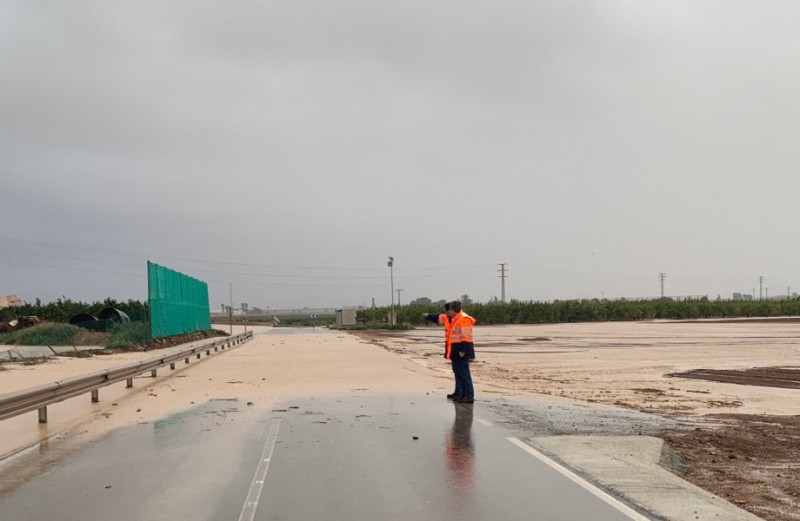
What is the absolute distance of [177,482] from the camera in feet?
23.9

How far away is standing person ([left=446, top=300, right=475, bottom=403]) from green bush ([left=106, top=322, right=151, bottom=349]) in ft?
77.0

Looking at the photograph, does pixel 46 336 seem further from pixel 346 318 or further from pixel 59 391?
pixel 346 318

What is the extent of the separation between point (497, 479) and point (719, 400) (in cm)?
935

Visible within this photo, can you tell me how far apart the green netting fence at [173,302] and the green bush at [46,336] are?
15.2 feet

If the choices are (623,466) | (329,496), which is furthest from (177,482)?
(623,466)

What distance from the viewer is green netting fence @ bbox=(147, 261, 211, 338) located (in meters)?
34.3

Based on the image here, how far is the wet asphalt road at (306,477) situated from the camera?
245 inches

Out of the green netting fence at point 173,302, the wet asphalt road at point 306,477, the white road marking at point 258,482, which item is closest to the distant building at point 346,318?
the green netting fence at point 173,302

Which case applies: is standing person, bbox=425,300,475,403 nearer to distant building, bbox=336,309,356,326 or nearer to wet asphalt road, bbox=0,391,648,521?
A: wet asphalt road, bbox=0,391,648,521

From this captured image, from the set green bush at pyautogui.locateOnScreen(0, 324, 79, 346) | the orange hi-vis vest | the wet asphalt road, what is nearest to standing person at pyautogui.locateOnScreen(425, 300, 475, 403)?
the orange hi-vis vest

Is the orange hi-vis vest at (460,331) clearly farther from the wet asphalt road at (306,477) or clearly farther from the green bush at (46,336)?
the green bush at (46,336)

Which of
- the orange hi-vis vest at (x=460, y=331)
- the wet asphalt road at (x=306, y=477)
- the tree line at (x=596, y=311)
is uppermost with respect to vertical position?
the orange hi-vis vest at (x=460, y=331)

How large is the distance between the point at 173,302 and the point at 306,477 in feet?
112

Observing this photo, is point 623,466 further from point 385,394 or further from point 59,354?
point 59,354
